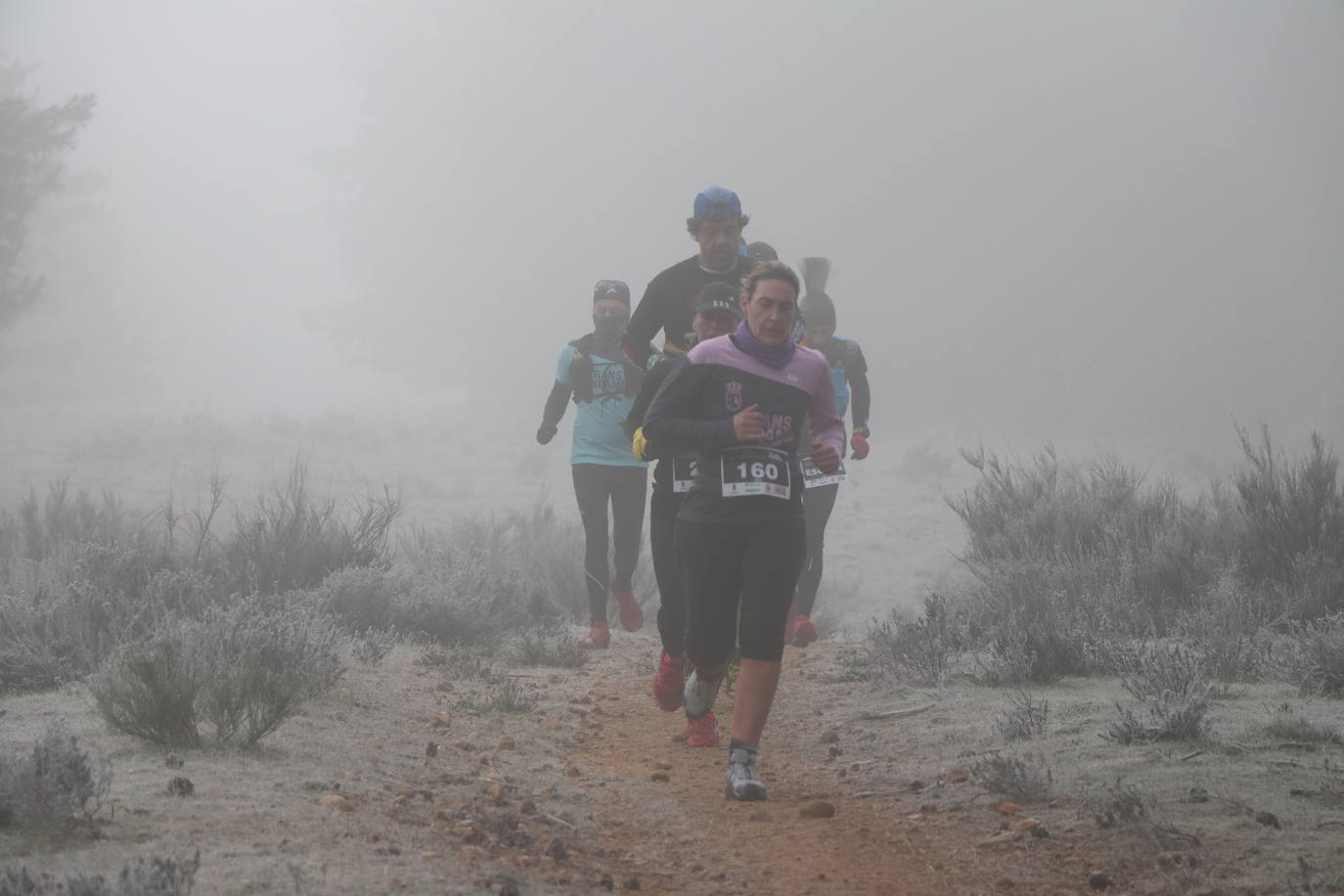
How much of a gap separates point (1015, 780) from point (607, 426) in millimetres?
4358

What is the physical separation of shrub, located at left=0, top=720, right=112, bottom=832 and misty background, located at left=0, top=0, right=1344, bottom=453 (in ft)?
96.2

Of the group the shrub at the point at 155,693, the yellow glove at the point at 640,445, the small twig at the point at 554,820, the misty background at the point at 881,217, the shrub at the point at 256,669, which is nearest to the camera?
the small twig at the point at 554,820

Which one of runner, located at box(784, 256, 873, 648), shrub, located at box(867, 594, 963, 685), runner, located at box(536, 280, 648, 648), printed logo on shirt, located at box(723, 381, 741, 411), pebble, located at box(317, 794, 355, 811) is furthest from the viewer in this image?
runner, located at box(784, 256, 873, 648)

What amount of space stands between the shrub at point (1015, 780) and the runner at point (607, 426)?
3986mm

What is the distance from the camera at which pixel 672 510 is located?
5.22 m

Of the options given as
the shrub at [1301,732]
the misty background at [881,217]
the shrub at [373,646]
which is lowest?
the shrub at [373,646]

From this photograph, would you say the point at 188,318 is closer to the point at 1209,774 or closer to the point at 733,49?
the point at 733,49

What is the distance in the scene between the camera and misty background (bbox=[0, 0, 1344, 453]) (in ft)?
143

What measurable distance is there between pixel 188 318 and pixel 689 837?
3250 inches

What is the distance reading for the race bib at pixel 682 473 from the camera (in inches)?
191

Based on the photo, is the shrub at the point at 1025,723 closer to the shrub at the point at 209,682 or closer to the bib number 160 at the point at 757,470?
the bib number 160 at the point at 757,470

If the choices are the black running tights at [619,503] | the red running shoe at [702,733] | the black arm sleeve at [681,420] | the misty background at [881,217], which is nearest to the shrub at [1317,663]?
the red running shoe at [702,733]

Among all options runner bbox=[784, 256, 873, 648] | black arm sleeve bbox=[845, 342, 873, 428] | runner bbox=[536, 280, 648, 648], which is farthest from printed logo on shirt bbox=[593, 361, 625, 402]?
black arm sleeve bbox=[845, 342, 873, 428]

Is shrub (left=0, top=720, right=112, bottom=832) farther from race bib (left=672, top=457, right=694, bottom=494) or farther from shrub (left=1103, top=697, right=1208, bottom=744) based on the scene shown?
shrub (left=1103, top=697, right=1208, bottom=744)
